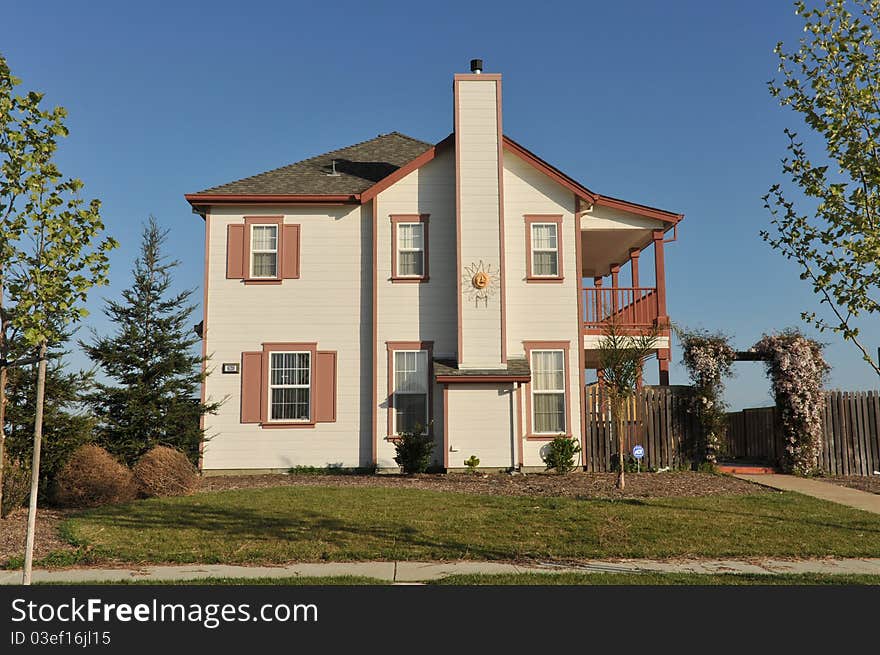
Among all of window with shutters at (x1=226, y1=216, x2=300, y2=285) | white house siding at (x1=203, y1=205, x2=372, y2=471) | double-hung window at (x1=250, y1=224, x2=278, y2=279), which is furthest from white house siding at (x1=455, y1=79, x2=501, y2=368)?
double-hung window at (x1=250, y1=224, x2=278, y2=279)

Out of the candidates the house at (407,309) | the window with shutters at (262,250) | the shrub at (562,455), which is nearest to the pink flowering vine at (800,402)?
the house at (407,309)

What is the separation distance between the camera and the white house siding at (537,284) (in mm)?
17734

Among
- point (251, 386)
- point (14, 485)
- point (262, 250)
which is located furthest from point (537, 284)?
point (14, 485)

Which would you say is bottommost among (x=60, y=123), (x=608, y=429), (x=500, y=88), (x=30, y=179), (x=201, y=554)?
(x=201, y=554)

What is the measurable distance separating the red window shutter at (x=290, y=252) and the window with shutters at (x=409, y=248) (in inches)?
90.5

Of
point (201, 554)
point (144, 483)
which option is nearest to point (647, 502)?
point (201, 554)

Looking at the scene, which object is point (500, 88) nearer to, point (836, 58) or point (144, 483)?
point (836, 58)

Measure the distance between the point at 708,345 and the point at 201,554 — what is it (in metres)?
12.3

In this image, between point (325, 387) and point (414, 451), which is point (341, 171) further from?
point (414, 451)

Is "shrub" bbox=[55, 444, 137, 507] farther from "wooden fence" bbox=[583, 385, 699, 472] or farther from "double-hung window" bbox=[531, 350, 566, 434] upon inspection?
"wooden fence" bbox=[583, 385, 699, 472]

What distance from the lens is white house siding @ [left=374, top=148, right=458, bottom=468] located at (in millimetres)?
17609

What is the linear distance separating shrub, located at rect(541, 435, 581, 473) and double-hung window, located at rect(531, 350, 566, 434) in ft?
1.66

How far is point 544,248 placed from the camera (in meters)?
18.1

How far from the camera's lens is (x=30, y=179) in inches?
307
